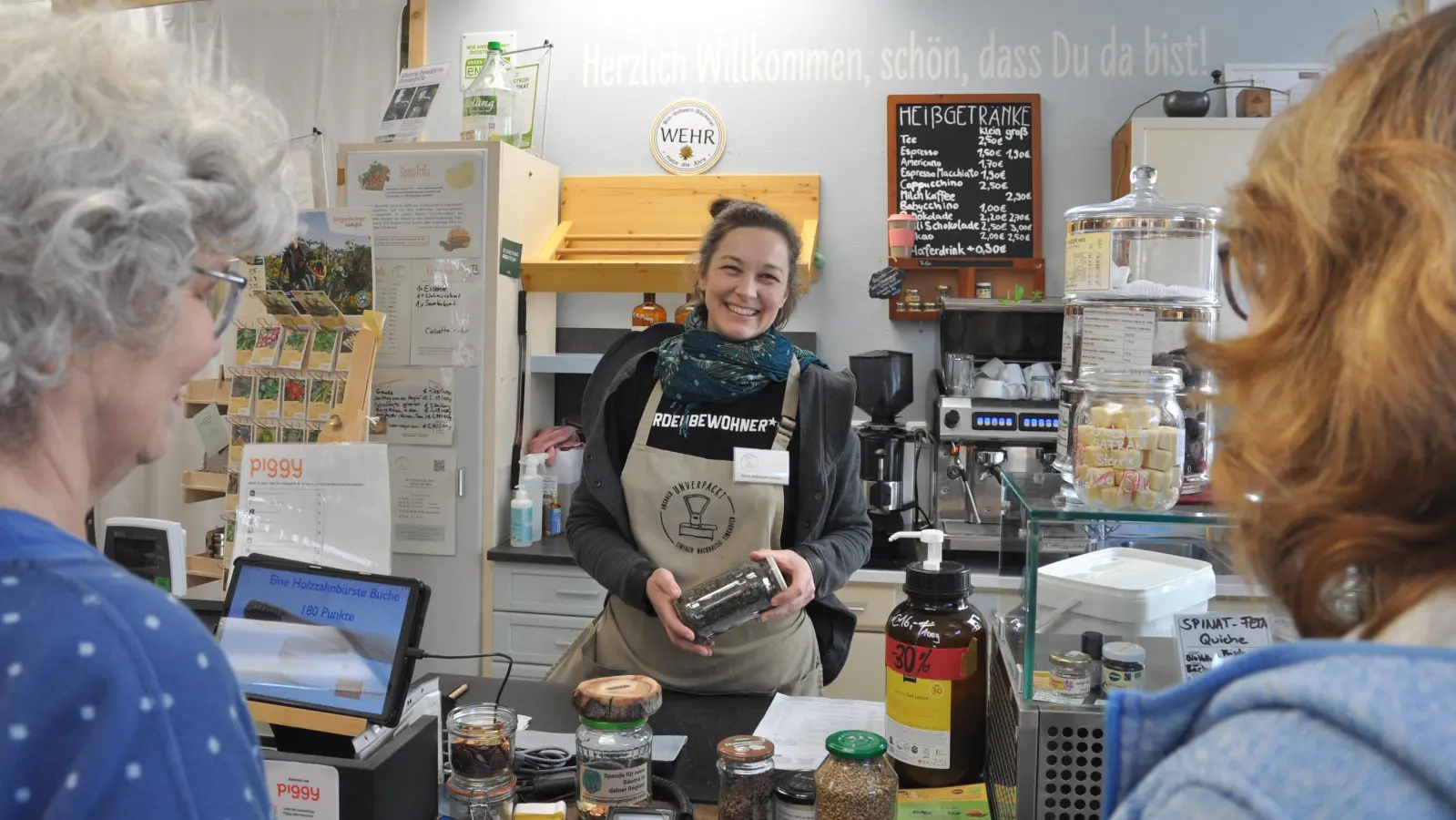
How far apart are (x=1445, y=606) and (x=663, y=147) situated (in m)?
3.57

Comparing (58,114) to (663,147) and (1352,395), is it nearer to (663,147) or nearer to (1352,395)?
(1352,395)

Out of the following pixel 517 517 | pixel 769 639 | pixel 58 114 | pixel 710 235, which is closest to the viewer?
pixel 58 114

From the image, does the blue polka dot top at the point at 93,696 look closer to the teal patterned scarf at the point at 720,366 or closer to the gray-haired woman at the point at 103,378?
the gray-haired woman at the point at 103,378

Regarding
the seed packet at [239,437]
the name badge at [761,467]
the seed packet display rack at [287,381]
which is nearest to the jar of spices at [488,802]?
the name badge at [761,467]

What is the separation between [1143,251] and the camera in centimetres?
159

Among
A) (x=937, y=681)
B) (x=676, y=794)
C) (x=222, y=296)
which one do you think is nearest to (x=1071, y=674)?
(x=937, y=681)

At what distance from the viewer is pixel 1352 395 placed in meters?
0.55

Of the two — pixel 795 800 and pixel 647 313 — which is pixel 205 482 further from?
pixel 795 800

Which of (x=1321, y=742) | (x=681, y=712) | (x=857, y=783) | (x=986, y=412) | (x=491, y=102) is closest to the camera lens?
(x=1321, y=742)

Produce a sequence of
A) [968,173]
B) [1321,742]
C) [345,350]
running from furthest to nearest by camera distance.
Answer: [968,173] < [345,350] < [1321,742]

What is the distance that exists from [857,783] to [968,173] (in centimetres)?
295

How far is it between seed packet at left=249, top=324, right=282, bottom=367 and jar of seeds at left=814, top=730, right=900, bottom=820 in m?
2.01

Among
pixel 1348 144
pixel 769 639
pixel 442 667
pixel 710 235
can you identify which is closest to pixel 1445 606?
pixel 1348 144

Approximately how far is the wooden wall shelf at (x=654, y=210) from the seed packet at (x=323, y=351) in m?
1.08
